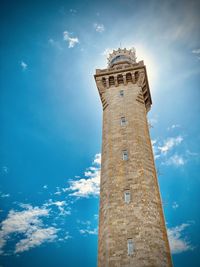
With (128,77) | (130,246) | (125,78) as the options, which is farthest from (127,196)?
(128,77)

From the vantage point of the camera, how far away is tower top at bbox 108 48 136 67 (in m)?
36.1

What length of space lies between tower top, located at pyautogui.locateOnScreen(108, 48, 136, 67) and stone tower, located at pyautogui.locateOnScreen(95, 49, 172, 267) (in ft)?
19.0

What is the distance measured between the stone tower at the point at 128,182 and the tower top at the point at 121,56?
19.0ft

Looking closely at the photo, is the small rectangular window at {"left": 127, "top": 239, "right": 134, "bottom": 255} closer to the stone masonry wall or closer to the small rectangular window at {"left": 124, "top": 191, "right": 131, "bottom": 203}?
the stone masonry wall

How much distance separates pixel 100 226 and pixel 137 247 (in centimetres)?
372

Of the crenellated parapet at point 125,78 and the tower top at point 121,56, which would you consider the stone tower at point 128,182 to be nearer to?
the crenellated parapet at point 125,78

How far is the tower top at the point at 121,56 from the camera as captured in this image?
36094mm

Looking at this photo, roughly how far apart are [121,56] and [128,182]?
21.9 m

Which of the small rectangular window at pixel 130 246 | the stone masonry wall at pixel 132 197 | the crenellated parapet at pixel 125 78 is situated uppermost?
the crenellated parapet at pixel 125 78

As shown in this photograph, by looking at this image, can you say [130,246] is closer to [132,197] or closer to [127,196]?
[132,197]

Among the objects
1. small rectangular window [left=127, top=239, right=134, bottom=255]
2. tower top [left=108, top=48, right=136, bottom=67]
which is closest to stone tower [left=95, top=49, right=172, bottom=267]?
small rectangular window [left=127, top=239, right=134, bottom=255]

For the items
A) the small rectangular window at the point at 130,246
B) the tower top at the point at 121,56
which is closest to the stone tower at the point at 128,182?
the small rectangular window at the point at 130,246

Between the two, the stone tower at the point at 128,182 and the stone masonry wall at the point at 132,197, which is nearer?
the stone masonry wall at the point at 132,197

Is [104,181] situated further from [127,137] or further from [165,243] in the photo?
[165,243]
